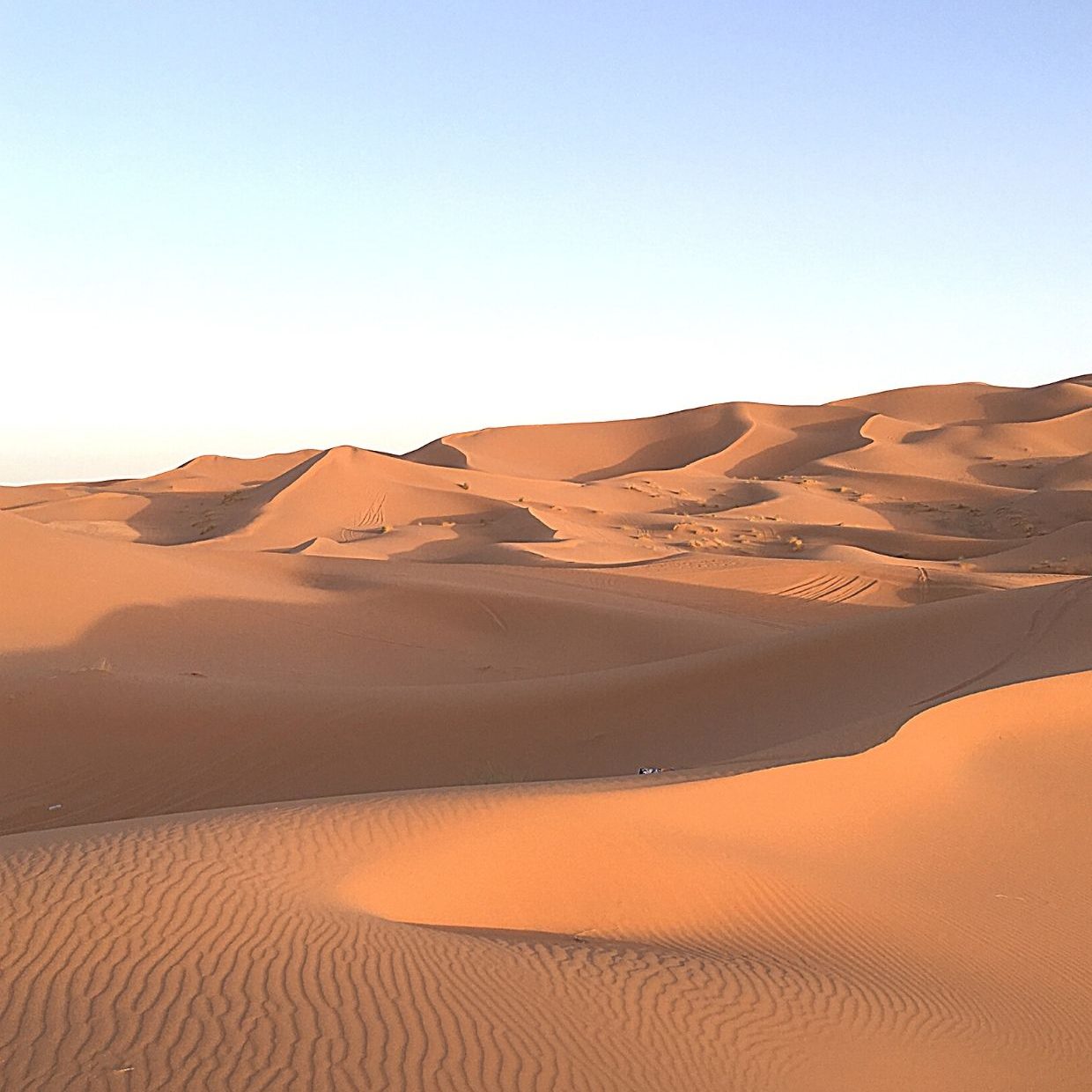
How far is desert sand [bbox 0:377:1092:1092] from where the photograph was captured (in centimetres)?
389

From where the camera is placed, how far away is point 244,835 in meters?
5.89

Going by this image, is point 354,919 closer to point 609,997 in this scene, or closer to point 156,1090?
point 609,997

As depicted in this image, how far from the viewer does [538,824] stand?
6.59m

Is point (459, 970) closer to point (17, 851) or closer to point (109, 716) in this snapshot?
point (17, 851)

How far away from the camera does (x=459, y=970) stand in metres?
4.28

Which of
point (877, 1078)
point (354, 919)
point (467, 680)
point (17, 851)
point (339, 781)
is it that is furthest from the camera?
point (467, 680)

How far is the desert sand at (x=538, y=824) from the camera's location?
389 cm

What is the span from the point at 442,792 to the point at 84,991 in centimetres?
367

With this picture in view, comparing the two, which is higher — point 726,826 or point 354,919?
point 354,919

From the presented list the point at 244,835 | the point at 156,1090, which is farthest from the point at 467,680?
the point at 156,1090

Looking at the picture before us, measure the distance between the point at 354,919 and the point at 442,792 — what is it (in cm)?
262

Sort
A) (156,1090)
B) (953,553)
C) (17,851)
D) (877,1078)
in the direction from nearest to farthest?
(156,1090)
(877,1078)
(17,851)
(953,553)

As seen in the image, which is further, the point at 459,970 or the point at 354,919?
the point at 354,919

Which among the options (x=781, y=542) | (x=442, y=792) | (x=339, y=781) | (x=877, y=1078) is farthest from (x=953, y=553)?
(x=877, y=1078)
